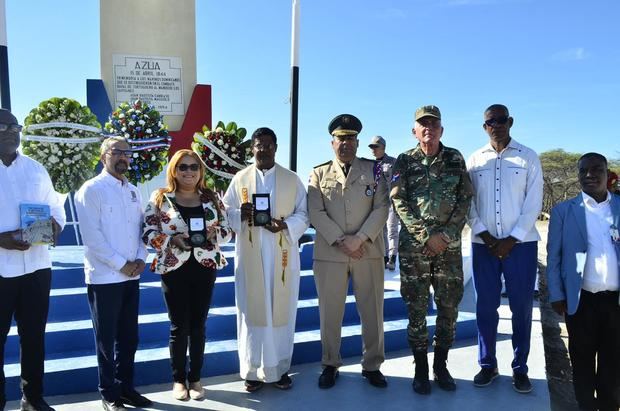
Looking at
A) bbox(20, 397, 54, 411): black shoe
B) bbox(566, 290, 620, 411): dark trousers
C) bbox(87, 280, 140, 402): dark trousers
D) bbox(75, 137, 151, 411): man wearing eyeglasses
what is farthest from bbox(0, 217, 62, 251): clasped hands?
bbox(566, 290, 620, 411): dark trousers

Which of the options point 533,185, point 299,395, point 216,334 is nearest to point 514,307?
point 533,185

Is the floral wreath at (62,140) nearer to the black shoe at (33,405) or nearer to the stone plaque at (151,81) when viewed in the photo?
the stone plaque at (151,81)

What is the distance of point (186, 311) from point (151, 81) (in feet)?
21.3

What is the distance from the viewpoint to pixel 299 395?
382 cm

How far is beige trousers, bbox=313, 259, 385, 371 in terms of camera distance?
3996 mm

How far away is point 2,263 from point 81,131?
3.28 m

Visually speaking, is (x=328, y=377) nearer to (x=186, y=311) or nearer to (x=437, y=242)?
(x=186, y=311)

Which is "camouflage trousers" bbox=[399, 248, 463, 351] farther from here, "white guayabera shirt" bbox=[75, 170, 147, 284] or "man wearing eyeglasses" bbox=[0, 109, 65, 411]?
"man wearing eyeglasses" bbox=[0, 109, 65, 411]

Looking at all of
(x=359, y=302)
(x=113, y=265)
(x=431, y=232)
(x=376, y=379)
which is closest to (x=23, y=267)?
(x=113, y=265)

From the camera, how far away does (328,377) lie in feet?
13.1

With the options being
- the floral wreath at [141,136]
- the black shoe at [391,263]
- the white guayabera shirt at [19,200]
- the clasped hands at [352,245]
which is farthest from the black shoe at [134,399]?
the black shoe at [391,263]

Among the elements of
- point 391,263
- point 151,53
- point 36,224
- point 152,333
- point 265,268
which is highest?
point 151,53

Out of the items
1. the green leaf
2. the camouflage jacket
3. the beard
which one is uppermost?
the green leaf

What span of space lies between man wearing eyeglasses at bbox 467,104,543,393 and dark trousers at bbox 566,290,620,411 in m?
0.54
